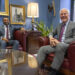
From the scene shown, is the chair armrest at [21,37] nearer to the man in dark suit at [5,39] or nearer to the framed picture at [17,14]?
the man in dark suit at [5,39]

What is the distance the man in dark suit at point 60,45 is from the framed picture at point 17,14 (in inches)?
66.9

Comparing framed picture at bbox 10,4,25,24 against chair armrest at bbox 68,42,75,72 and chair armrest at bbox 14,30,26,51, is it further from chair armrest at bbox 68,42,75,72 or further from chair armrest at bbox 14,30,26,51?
A: chair armrest at bbox 68,42,75,72

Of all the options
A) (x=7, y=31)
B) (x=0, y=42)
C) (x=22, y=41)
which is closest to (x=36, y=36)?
(x=22, y=41)

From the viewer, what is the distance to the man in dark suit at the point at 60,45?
6.75 feet

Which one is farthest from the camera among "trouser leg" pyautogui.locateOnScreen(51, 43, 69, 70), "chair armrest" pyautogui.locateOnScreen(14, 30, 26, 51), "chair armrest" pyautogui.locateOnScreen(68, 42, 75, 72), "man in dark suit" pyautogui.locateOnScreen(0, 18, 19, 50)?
"chair armrest" pyautogui.locateOnScreen(14, 30, 26, 51)

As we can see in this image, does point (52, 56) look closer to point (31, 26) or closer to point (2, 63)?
point (2, 63)

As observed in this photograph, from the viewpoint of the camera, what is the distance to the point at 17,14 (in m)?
4.00

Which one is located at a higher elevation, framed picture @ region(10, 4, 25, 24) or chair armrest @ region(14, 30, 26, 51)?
framed picture @ region(10, 4, 25, 24)

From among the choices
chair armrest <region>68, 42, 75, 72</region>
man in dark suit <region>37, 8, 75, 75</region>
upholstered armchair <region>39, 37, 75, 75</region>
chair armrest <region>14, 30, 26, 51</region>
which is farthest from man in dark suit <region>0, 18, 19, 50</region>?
chair armrest <region>68, 42, 75, 72</region>

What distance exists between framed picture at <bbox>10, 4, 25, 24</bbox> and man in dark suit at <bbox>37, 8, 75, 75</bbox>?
170 cm

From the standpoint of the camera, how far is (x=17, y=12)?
4.01m

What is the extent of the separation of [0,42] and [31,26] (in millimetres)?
1525

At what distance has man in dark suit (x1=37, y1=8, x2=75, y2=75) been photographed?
2057 millimetres

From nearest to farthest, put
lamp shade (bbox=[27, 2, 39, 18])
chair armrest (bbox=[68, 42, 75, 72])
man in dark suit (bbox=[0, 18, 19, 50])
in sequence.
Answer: chair armrest (bbox=[68, 42, 75, 72]) < man in dark suit (bbox=[0, 18, 19, 50]) < lamp shade (bbox=[27, 2, 39, 18])
